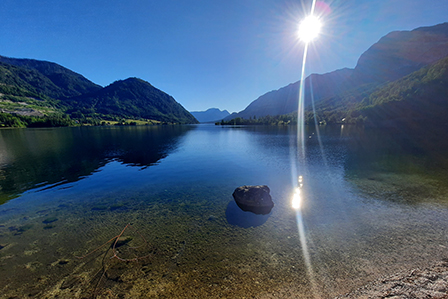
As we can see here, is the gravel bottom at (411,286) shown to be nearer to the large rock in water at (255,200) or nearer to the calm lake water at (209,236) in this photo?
the calm lake water at (209,236)

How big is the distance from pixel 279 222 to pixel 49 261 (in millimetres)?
16488

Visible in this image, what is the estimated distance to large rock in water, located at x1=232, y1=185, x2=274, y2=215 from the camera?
17.4 m

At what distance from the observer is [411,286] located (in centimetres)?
748

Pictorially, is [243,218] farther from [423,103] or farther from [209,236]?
[423,103]

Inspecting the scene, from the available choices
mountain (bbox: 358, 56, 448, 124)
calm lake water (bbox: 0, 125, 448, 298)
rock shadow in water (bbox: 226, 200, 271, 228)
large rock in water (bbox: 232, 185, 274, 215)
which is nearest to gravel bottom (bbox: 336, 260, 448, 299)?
calm lake water (bbox: 0, 125, 448, 298)

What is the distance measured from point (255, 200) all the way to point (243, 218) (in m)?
2.63

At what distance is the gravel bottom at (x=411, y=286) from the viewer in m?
6.98

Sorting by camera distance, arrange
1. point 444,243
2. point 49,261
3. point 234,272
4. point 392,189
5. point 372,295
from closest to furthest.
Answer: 1. point 372,295
2. point 234,272
3. point 49,261
4. point 444,243
5. point 392,189

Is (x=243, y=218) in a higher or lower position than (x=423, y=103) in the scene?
lower

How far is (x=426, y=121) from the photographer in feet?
433

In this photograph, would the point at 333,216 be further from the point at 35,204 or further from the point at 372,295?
the point at 35,204

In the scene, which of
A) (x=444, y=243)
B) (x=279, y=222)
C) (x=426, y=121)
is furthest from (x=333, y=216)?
(x=426, y=121)

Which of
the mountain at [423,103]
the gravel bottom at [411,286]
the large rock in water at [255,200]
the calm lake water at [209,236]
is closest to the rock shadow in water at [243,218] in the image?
the calm lake water at [209,236]

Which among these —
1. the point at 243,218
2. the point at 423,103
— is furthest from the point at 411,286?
the point at 423,103
